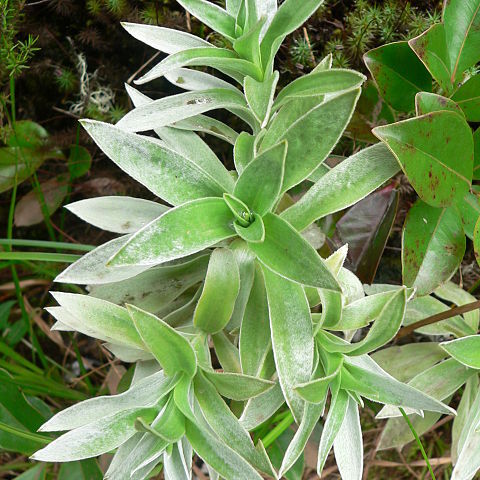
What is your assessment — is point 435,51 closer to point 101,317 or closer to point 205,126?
point 205,126

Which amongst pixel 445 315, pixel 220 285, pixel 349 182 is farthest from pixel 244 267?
pixel 445 315

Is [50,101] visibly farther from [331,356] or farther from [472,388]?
[472,388]

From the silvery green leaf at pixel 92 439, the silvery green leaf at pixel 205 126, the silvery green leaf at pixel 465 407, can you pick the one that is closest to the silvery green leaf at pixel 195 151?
the silvery green leaf at pixel 205 126

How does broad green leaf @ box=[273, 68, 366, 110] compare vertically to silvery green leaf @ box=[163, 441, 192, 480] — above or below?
above

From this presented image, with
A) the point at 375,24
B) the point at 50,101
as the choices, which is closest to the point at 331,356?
the point at 375,24

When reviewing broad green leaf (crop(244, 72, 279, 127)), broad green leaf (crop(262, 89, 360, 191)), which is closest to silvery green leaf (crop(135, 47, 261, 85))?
broad green leaf (crop(244, 72, 279, 127))

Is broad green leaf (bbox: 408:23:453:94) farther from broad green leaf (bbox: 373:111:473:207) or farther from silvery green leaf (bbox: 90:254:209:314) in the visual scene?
silvery green leaf (bbox: 90:254:209:314)

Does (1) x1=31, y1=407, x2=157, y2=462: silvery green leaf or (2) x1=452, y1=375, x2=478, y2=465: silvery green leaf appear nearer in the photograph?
(1) x1=31, y1=407, x2=157, y2=462: silvery green leaf
